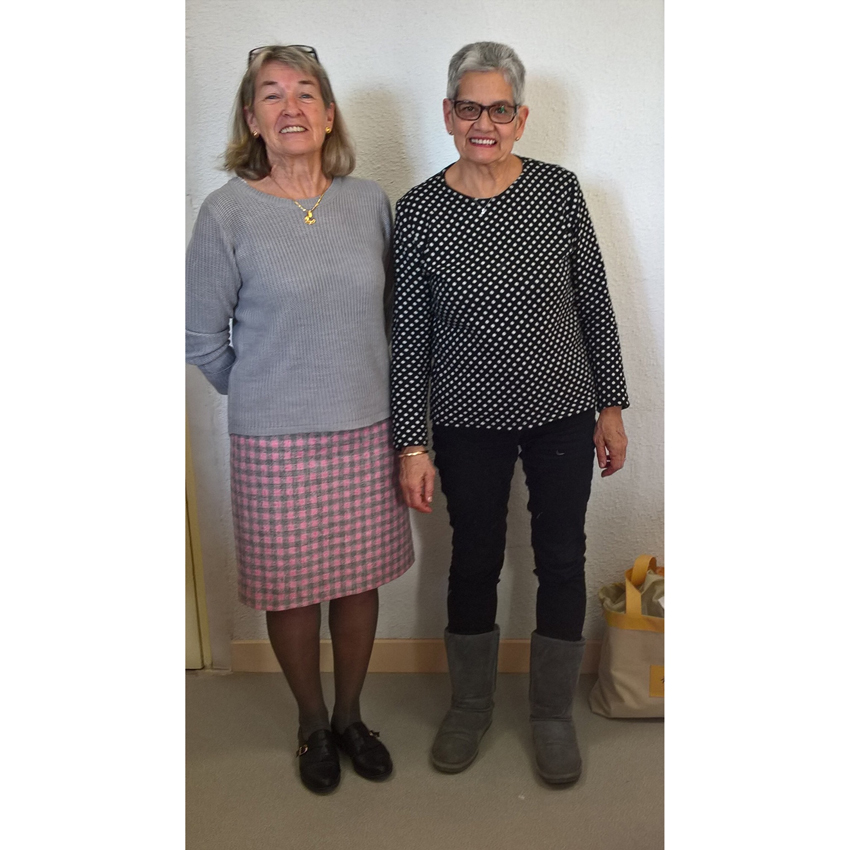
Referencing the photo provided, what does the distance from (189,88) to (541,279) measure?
98 centimetres

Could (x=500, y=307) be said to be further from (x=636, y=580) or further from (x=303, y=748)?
(x=303, y=748)

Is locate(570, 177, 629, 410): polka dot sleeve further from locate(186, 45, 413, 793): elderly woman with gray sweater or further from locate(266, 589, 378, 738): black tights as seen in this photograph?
locate(266, 589, 378, 738): black tights

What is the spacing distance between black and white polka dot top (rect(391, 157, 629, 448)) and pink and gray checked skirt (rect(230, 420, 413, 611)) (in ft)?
0.37

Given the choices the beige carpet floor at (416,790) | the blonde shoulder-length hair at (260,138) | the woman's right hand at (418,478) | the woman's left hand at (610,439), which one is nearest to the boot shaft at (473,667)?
the beige carpet floor at (416,790)

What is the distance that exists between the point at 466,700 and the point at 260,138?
4.32 feet

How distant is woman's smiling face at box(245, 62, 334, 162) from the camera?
153 centimetres

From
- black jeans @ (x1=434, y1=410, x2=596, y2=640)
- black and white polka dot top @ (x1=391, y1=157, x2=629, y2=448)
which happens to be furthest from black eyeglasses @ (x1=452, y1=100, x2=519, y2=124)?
black jeans @ (x1=434, y1=410, x2=596, y2=640)

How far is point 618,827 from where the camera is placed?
160cm

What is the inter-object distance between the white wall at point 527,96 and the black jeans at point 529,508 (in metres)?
0.42

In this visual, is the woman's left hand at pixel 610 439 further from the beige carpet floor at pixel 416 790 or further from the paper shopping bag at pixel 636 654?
the beige carpet floor at pixel 416 790

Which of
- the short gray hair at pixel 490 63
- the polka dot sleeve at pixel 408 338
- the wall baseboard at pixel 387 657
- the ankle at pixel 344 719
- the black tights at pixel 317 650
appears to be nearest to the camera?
the short gray hair at pixel 490 63

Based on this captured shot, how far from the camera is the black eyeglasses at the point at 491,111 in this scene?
154 centimetres

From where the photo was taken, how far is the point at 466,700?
6.13ft

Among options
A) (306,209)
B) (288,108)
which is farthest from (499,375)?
(288,108)
